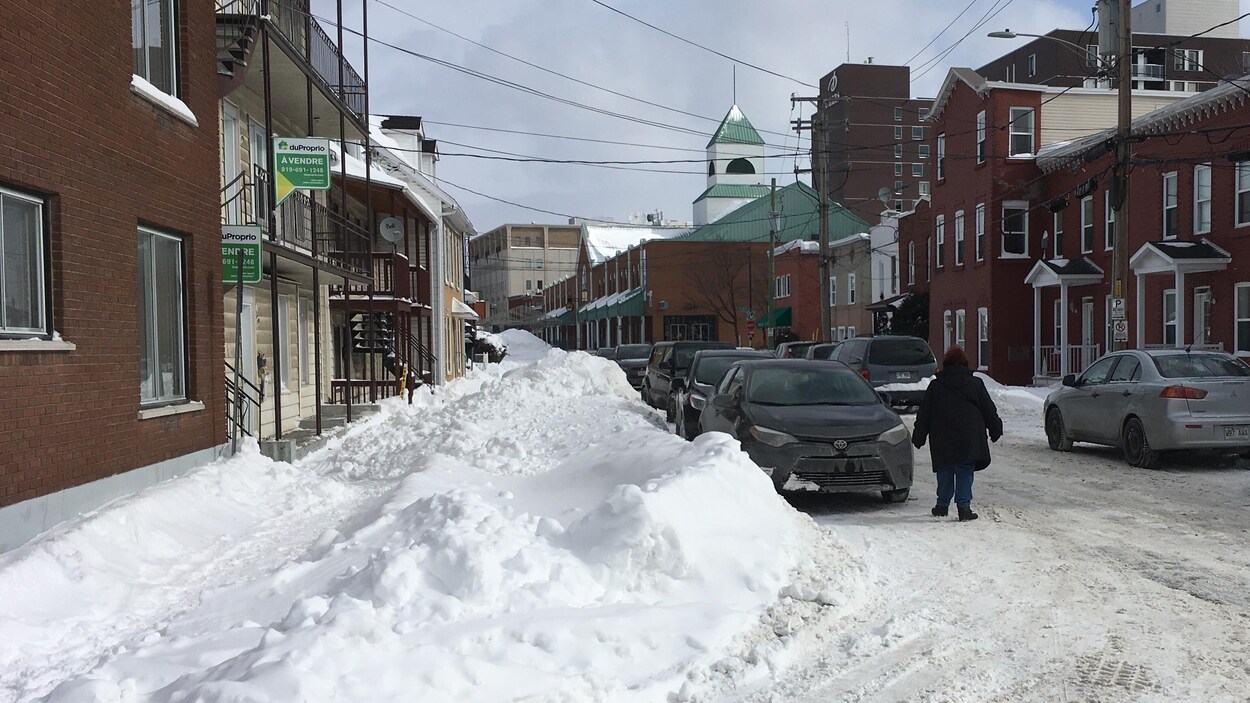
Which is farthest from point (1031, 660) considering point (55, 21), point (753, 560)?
point (55, 21)

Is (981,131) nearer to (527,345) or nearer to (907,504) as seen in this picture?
(907,504)

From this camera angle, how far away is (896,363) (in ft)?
67.8

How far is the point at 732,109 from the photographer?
90.5 m

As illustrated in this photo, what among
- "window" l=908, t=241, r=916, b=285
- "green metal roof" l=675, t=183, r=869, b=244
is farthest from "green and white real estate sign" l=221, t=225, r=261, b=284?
"green metal roof" l=675, t=183, r=869, b=244

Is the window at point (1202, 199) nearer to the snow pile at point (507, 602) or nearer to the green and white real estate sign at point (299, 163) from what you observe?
the snow pile at point (507, 602)

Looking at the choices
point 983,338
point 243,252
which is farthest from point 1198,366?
point 983,338

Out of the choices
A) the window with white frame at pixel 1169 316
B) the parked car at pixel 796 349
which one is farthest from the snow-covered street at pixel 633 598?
the window with white frame at pixel 1169 316

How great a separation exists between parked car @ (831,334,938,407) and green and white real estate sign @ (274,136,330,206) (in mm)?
11423

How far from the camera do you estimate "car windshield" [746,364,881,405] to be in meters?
10.9

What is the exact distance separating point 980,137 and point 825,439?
89.2 feet

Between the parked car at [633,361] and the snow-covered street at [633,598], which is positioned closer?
the snow-covered street at [633,598]

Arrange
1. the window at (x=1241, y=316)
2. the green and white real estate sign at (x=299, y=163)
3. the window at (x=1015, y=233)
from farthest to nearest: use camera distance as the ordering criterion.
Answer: the window at (x=1015, y=233)
the window at (x=1241, y=316)
the green and white real estate sign at (x=299, y=163)

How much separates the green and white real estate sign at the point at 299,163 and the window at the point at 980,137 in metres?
25.1

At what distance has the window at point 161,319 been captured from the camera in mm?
10148
